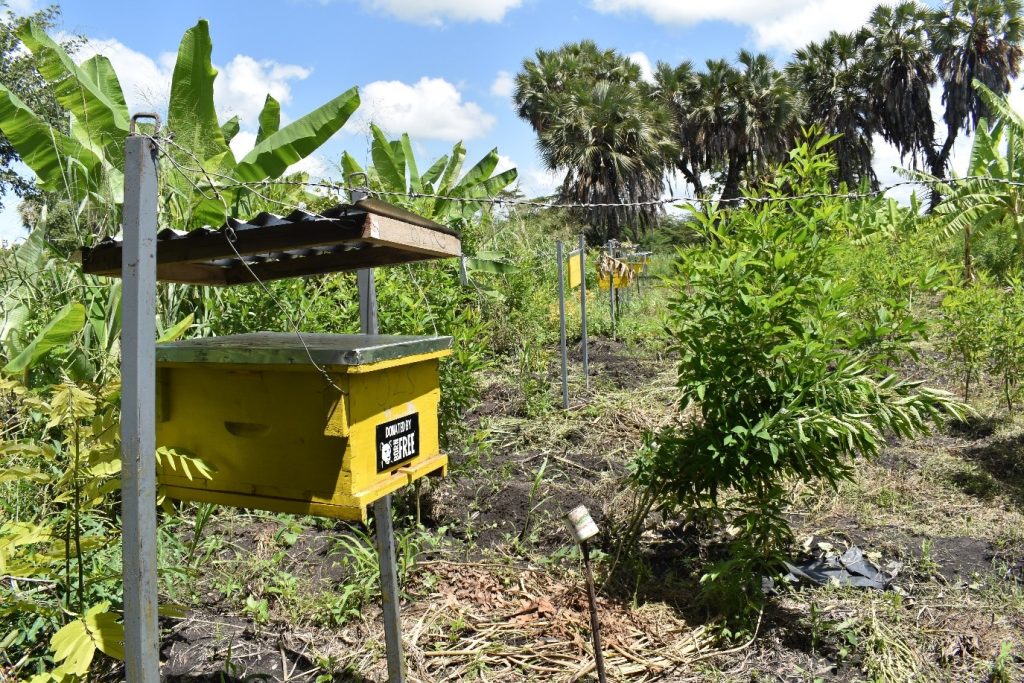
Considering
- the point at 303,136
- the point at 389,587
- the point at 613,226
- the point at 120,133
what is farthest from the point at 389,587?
the point at 613,226

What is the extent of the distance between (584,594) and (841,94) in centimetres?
3384

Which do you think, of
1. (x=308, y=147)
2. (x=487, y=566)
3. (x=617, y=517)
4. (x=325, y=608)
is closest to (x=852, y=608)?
(x=617, y=517)

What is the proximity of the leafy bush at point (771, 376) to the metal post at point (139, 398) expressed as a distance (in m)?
2.31

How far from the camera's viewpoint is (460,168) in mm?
8438

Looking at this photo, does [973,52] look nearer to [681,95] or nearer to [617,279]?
[681,95]

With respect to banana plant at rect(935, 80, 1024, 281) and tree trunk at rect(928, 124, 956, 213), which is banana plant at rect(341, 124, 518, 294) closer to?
banana plant at rect(935, 80, 1024, 281)

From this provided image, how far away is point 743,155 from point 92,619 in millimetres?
33988

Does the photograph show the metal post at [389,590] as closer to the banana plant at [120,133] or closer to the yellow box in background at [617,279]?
the banana plant at [120,133]

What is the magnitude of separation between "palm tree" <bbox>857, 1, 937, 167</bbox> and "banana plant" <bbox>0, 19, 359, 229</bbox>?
32.0 meters

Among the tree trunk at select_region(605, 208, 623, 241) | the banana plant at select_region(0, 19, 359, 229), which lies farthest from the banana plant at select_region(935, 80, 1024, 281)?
the tree trunk at select_region(605, 208, 623, 241)

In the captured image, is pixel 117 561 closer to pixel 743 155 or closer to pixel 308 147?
pixel 308 147

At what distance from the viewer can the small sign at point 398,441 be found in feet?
7.11

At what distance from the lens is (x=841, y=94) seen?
31.5 metres

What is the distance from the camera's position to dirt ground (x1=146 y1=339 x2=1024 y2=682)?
309 cm
